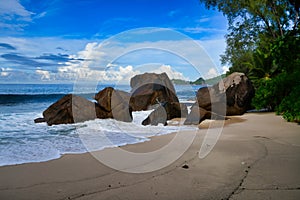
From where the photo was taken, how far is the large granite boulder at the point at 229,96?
1169 centimetres

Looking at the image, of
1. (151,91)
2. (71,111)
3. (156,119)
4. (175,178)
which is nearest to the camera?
(175,178)

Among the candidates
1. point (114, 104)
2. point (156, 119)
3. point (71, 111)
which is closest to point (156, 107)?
point (114, 104)

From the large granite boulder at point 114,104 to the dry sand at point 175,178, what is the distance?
19.2 feet

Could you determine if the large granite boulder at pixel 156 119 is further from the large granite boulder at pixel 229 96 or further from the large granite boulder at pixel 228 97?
the large granite boulder at pixel 229 96

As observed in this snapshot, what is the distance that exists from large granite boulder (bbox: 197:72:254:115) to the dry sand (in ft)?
23.8

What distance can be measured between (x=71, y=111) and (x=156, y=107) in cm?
392

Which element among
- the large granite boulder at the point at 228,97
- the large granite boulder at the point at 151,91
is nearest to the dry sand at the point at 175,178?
the large granite boulder at the point at 228,97

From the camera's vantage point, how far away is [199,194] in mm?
2711

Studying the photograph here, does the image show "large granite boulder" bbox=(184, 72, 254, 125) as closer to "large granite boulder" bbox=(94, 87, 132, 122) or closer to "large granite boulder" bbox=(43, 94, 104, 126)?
"large granite boulder" bbox=(94, 87, 132, 122)

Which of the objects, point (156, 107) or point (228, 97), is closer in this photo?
point (156, 107)

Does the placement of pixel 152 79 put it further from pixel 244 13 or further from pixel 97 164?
pixel 97 164

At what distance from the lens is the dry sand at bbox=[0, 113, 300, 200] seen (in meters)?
2.72

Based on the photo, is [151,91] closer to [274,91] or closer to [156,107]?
[156,107]

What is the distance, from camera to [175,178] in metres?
3.20
